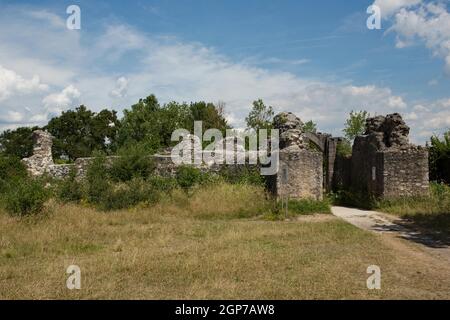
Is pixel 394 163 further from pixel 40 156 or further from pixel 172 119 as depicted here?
pixel 172 119

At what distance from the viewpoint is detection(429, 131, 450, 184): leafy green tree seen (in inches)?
846

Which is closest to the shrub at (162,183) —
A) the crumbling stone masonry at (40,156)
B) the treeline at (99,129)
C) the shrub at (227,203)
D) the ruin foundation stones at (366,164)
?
the ruin foundation stones at (366,164)

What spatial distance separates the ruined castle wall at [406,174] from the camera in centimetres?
1545

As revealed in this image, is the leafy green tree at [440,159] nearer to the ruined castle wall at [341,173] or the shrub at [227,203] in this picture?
the ruined castle wall at [341,173]

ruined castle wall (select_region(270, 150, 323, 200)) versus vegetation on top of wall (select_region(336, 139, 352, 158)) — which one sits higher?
vegetation on top of wall (select_region(336, 139, 352, 158))

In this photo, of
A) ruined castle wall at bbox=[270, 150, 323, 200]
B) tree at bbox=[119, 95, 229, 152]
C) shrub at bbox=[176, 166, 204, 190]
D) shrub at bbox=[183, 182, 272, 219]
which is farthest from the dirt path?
tree at bbox=[119, 95, 229, 152]

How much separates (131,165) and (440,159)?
1519 centimetres

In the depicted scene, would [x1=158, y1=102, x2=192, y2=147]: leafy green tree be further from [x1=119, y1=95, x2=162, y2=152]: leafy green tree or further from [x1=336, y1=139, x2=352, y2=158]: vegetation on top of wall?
[x1=336, y1=139, x2=352, y2=158]: vegetation on top of wall

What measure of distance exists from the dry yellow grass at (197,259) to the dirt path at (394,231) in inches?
20.7

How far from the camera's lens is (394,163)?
1560 centimetres
